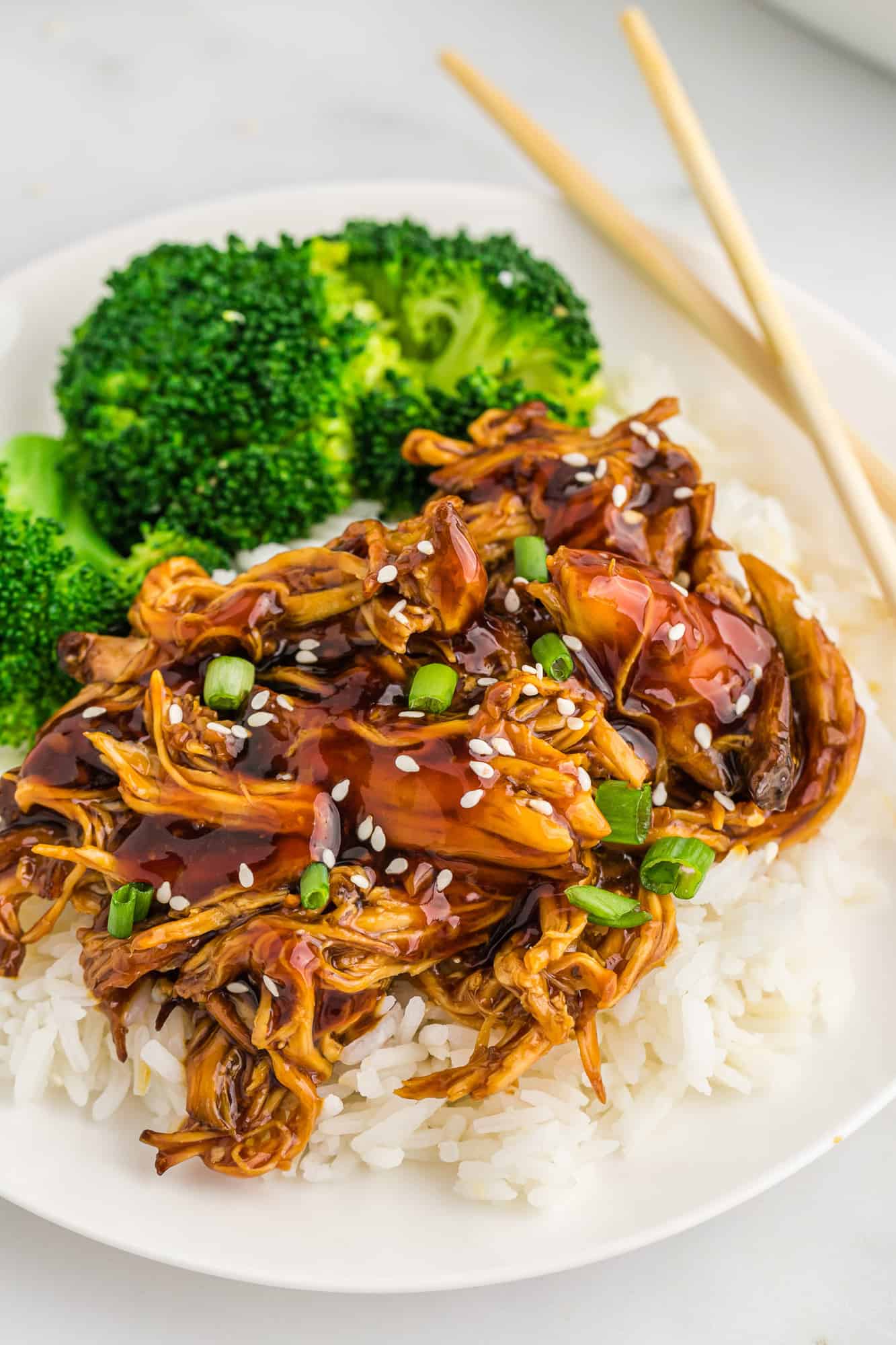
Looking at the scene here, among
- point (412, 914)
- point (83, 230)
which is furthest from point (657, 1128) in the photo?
point (83, 230)

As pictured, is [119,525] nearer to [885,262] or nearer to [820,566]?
[820,566]

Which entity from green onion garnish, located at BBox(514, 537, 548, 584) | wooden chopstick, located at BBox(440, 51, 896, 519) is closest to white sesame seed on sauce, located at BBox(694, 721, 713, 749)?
green onion garnish, located at BBox(514, 537, 548, 584)

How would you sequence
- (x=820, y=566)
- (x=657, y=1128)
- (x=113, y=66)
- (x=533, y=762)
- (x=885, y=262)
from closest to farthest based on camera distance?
(x=533, y=762) → (x=657, y=1128) → (x=820, y=566) → (x=885, y=262) → (x=113, y=66)

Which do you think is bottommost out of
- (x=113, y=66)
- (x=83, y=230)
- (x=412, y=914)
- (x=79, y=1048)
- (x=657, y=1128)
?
(x=657, y=1128)

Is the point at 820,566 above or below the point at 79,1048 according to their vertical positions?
below

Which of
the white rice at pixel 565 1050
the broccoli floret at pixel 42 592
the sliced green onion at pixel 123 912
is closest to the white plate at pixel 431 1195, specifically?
the white rice at pixel 565 1050

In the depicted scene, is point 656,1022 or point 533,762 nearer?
point 533,762

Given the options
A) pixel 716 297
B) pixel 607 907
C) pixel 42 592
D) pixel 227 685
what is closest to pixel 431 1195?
pixel 607 907
